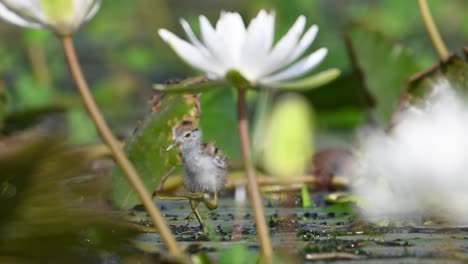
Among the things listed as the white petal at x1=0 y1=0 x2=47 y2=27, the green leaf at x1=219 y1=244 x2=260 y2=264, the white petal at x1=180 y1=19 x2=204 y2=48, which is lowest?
the green leaf at x1=219 y1=244 x2=260 y2=264

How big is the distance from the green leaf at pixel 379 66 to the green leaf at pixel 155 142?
1.85ft

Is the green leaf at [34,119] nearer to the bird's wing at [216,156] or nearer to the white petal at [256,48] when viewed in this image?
the bird's wing at [216,156]

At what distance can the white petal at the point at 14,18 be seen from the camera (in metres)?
0.84

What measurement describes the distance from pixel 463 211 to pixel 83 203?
517mm

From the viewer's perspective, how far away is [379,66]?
69.2 inches

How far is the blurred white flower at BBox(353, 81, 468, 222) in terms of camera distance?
48.6 inches

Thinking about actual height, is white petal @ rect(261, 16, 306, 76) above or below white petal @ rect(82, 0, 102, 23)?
below

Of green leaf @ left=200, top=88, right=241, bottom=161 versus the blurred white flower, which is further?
green leaf @ left=200, top=88, right=241, bottom=161

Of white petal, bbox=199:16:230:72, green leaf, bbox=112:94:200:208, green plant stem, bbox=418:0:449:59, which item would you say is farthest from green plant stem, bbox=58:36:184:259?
green plant stem, bbox=418:0:449:59

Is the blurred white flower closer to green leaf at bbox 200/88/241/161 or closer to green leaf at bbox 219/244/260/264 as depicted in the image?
green leaf at bbox 219/244/260/264

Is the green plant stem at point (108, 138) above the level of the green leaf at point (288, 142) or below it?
below

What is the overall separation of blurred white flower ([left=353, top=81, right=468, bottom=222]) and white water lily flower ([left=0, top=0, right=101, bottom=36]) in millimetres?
571

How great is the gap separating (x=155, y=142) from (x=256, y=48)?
0.44 metres

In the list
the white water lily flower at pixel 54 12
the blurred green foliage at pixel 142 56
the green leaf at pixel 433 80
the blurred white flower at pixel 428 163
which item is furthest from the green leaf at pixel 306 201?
the white water lily flower at pixel 54 12
